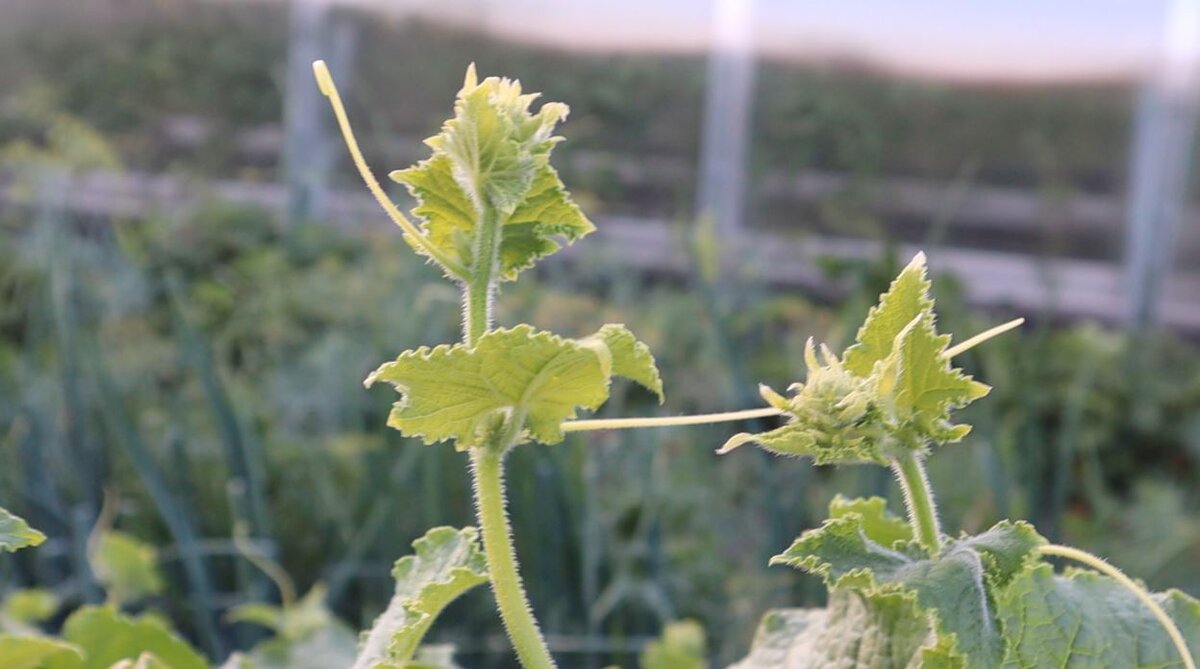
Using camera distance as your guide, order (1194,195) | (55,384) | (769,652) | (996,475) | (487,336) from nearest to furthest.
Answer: (487,336) → (769,652) → (996,475) → (55,384) → (1194,195)

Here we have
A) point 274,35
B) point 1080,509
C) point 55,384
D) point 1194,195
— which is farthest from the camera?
point 274,35

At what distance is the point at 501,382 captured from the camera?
1.06 feet

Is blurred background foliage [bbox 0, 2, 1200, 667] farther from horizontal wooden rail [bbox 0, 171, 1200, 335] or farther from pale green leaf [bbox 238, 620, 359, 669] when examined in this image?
pale green leaf [bbox 238, 620, 359, 669]

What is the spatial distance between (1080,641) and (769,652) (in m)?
0.11

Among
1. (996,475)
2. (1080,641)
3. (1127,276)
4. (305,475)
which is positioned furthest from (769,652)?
(1127,276)

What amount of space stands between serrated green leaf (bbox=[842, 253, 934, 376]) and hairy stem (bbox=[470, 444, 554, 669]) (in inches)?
4.1

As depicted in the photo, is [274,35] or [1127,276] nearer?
[1127,276]

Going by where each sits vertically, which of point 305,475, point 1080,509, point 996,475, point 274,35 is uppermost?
point 274,35

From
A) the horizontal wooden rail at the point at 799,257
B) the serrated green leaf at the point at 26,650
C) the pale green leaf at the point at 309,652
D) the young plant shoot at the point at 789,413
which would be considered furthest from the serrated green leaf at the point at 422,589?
the horizontal wooden rail at the point at 799,257

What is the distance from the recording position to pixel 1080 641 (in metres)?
0.38

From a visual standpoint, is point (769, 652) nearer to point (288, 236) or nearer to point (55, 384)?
point (55, 384)

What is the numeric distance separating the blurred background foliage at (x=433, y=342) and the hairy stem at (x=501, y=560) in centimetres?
42

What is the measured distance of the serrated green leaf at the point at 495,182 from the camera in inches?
13.2

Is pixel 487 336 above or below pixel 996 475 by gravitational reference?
above
